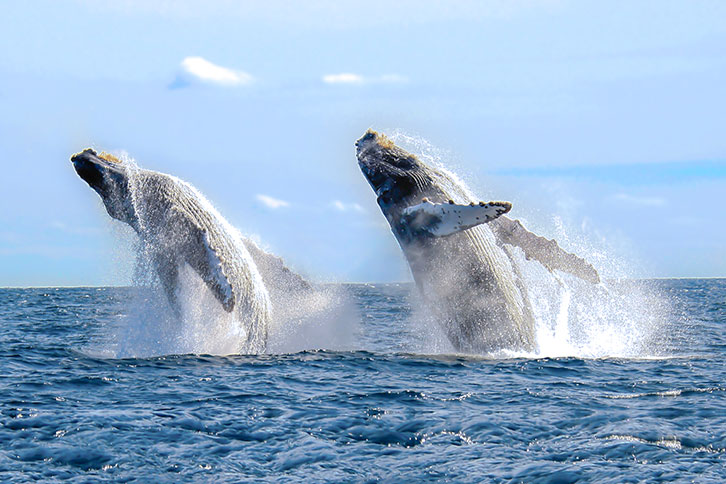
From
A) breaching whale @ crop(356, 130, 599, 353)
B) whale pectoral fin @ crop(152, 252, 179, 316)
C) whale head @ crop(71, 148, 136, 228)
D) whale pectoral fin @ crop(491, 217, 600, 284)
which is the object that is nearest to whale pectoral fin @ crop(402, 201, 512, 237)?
breaching whale @ crop(356, 130, 599, 353)

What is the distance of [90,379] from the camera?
12609 mm

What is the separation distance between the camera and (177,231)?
14.9 meters

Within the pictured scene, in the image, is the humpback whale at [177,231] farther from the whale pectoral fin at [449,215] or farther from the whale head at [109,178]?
the whale pectoral fin at [449,215]

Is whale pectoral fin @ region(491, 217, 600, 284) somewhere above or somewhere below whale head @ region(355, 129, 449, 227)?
below

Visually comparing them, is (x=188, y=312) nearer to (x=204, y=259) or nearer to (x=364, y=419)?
(x=204, y=259)

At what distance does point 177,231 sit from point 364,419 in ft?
22.4

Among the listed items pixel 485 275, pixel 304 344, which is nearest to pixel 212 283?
pixel 304 344

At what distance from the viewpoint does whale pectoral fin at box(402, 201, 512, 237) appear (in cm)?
1238

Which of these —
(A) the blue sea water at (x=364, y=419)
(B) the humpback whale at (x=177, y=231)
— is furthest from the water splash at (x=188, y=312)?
(A) the blue sea water at (x=364, y=419)

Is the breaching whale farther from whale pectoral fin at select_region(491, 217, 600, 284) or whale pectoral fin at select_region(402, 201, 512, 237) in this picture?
whale pectoral fin at select_region(402, 201, 512, 237)

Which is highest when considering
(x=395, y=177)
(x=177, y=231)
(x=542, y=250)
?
(x=395, y=177)

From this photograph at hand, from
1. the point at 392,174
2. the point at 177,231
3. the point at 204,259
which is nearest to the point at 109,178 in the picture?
the point at 177,231

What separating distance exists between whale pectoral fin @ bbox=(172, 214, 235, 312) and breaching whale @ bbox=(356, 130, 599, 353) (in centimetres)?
353

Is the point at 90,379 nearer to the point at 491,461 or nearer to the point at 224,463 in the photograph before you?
the point at 224,463
